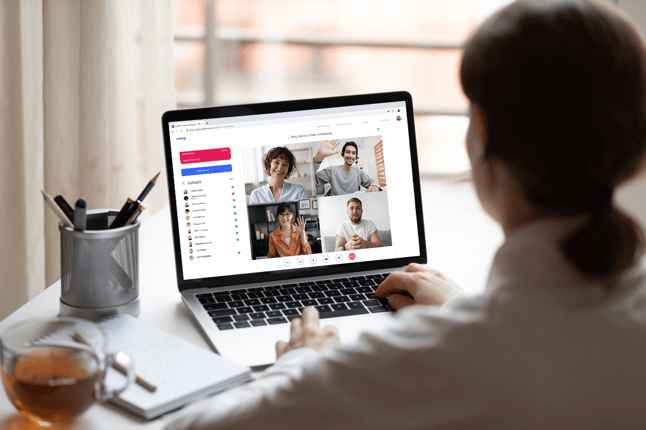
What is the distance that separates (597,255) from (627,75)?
154mm

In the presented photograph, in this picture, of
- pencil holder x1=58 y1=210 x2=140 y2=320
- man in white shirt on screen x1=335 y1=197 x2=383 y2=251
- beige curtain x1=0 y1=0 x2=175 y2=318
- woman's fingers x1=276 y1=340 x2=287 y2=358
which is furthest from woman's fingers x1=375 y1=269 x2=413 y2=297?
beige curtain x1=0 y1=0 x2=175 y2=318

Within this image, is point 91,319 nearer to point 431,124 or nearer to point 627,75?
point 627,75

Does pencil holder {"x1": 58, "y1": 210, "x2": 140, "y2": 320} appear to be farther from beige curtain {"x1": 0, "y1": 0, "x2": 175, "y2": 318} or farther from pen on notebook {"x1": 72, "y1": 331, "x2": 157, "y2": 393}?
beige curtain {"x1": 0, "y1": 0, "x2": 175, "y2": 318}

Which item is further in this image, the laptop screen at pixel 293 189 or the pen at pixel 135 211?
the laptop screen at pixel 293 189

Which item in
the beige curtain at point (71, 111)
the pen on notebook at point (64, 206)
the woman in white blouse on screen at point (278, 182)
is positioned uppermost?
the beige curtain at point (71, 111)

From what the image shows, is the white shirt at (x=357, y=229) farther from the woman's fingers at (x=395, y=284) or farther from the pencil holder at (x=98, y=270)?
the pencil holder at (x=98, y=270)

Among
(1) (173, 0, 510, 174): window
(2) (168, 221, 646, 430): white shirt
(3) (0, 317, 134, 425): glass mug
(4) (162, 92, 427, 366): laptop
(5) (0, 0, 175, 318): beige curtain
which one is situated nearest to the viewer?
(2) (168, 221, 646, 430): white shirt

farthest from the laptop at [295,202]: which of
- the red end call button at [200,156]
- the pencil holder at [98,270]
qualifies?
the pencil holder at [98,270]

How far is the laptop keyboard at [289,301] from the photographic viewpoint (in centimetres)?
95

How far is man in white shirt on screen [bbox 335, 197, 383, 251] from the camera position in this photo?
1084 mm

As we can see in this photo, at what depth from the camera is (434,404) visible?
516mm

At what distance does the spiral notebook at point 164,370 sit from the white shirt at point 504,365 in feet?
0.65

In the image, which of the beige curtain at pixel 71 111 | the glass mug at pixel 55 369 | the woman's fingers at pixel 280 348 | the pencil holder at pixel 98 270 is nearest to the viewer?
the glass mug at pixel 55 369

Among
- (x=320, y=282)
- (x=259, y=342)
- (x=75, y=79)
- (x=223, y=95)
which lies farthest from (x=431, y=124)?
(x=259, y=342)
